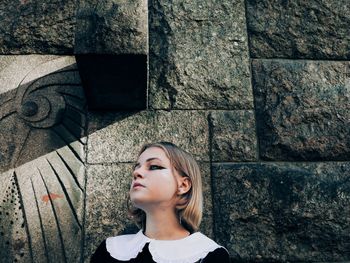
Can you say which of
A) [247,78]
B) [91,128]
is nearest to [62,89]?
[91,128]

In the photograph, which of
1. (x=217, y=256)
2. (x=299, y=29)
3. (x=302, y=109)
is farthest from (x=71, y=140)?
(x=299, y=29)

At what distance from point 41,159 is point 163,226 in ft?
2.65

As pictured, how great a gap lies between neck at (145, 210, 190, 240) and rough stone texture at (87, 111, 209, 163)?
20.9 inches

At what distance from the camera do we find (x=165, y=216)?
1.64 m

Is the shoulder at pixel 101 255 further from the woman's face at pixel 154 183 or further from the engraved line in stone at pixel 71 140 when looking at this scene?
the engraved line in stone at pixel 71 140

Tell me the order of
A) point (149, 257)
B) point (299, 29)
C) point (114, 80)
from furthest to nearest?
point (299, 29), point (114, 80), point (149, 257)

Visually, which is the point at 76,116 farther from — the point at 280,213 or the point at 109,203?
the point at 280,213

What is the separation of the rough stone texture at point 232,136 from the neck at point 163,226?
22.9 inches

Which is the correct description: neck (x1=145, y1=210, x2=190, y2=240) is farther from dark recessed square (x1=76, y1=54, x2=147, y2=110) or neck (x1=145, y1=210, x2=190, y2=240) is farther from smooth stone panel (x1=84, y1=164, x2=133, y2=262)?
dark recessed square (x1=76, y1=54, x2=147, y2=110)

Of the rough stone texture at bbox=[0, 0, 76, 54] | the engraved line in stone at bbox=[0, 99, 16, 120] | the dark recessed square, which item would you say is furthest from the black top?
the rough stone texture at bbox=[0, 0, 76, 54]

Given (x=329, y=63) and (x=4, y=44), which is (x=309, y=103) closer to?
(x=329, y=63)

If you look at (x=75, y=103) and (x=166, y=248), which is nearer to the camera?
(x=166, y=248)

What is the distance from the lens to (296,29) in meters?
2.45

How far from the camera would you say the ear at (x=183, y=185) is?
1.68m
